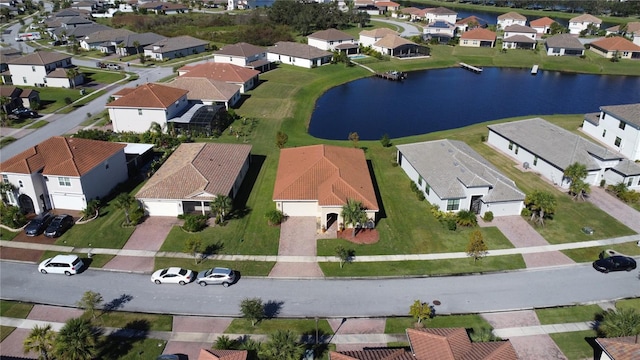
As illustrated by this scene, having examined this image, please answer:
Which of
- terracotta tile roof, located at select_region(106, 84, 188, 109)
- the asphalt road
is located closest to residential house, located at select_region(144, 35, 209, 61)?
terracotta tile roof, located at select_region(106, 84, 188, 109)

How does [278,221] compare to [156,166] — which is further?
[156,166]

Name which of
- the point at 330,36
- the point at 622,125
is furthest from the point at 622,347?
the point at 330,36

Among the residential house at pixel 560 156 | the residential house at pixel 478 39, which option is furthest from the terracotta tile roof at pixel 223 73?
the residential house at pixel 478 39

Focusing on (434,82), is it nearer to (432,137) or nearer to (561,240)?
(432,137)

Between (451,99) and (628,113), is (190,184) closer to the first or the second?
(628,113)

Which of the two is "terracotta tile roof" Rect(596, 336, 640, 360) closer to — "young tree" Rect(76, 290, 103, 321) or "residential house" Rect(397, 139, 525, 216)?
"residential house" Rect(397, 139, 525, 216)

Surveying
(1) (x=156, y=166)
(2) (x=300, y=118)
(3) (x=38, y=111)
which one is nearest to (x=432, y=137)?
(2) (x=300, y=118)

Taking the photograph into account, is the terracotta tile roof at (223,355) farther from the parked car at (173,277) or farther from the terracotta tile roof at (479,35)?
the terracotta tile roof at (479,35)
